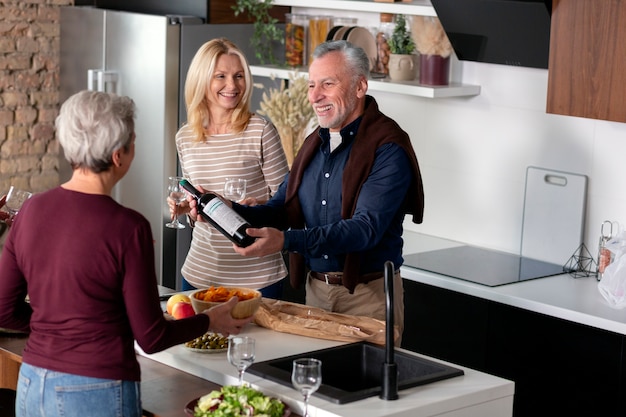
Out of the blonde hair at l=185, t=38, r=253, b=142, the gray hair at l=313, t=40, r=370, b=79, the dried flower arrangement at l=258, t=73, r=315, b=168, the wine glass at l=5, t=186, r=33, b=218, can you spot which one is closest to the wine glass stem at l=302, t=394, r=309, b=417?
the gray hair at l=313, t=40, r=370, b=79

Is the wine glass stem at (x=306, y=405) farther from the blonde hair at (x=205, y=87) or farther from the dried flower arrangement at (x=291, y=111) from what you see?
the dried flower arrangement at (x=291, y=111)

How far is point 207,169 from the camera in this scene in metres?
3.69

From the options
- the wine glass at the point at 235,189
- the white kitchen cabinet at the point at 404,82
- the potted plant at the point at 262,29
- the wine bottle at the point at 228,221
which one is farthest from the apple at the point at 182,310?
the potted plant at the point at 262,29

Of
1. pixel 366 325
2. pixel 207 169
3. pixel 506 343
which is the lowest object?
pixel 506 343

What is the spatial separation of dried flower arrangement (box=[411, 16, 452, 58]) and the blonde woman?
2.98ft

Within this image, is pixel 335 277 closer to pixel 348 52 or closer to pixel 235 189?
pixel 235 189

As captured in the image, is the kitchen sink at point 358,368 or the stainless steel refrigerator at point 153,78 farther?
the stainless steel refrigerator at point 153,78

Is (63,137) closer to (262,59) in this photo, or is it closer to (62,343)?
(62,343)

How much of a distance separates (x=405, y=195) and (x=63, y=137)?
4.08ft

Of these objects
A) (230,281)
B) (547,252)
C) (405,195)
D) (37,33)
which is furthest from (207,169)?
(37,33)

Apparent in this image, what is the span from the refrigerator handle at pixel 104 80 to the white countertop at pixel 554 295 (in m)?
1.91

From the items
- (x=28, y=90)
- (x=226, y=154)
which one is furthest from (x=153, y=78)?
(x=226, y=154)

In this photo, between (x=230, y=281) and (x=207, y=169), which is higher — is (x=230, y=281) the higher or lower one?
the lower one

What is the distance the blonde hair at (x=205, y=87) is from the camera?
12.2 feet
